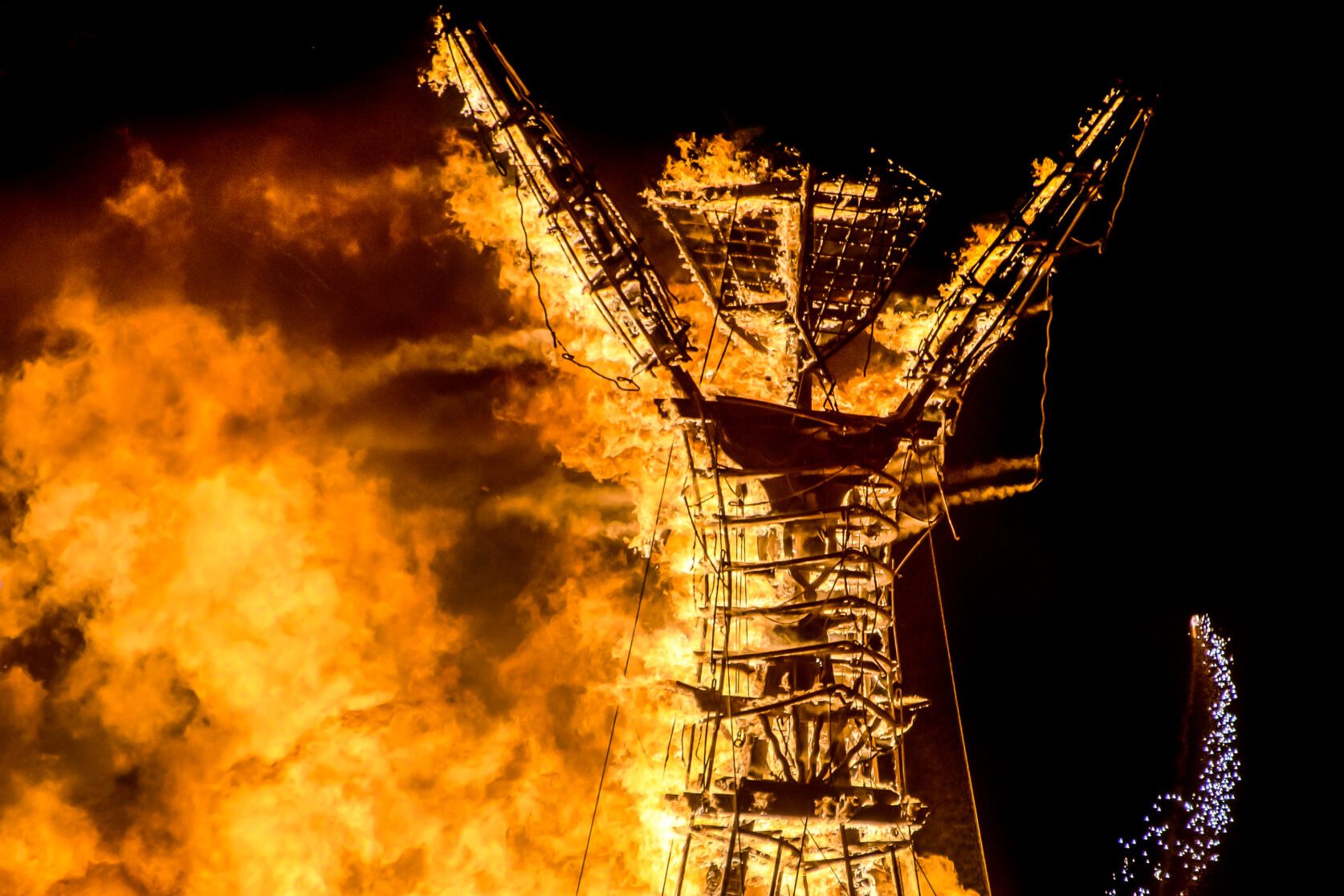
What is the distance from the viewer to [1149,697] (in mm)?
10891

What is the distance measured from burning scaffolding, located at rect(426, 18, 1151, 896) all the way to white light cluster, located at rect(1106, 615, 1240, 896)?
24.8 feet

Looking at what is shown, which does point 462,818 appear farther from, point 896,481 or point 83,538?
point 896,481

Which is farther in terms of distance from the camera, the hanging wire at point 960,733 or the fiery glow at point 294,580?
the fiery glow at point 294,580

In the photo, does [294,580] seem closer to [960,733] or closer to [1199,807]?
[960,733]

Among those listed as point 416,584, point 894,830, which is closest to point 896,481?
point 894,830

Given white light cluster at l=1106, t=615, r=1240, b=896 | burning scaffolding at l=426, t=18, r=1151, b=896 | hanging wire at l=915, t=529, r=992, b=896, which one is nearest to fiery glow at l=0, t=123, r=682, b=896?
burning scaffolding at l=426, t=18, r=1151, b=896

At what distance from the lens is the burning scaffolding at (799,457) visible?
17.2ft

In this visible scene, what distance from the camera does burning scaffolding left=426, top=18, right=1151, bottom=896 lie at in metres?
5.23

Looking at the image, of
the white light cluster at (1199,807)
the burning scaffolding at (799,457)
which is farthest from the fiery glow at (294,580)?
the white light cluster at (1199,807)

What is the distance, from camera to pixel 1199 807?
10797 mm

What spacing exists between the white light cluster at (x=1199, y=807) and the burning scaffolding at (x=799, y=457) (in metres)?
7.54

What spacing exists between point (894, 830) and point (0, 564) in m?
9.73

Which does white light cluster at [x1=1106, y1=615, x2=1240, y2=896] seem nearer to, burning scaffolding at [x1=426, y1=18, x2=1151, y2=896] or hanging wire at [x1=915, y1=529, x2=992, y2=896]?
hanging wire at [x1=915, y1=529, x2=992, y2=896]

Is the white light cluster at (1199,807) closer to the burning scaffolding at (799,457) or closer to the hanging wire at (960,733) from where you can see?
the hanging wire at (960,733)
